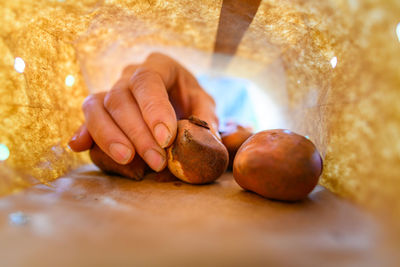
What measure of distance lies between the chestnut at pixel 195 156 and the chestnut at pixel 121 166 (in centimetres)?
15

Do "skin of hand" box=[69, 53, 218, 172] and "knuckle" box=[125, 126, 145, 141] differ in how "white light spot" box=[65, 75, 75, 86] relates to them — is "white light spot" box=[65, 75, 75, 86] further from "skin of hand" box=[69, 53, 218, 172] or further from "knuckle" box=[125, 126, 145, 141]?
"knuckle" box=[125, 126, 145, 141]

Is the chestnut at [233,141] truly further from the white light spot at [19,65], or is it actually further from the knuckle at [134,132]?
the white light spot at [19,65]

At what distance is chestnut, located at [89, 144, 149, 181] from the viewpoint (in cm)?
93

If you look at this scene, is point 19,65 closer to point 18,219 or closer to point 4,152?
point 4,152

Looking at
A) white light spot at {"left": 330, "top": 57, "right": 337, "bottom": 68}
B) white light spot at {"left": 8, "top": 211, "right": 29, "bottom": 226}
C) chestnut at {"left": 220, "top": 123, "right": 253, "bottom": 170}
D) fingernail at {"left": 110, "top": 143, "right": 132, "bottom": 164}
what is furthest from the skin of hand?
Answer: white light spot at {"left": 330, "top": 57, "right": 337, "bottom": 68}

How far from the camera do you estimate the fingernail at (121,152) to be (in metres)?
0.84

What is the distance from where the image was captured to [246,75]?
1748 millimetres

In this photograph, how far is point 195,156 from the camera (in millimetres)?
797

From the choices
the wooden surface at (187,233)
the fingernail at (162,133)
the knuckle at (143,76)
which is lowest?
the wooden surface at (187,233)

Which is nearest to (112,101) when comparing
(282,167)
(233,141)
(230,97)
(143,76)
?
(143,76)

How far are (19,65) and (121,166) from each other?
44 centimetres

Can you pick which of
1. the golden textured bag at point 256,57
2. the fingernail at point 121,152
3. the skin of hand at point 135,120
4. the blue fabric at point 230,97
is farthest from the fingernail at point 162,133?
the blue fabric at point 230,97

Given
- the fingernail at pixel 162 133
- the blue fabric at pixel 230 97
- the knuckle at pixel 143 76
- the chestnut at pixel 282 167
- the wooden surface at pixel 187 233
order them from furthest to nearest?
the blue fabric at pixel 230 97 < the knuckle at pixel 143 76 < the fingernail at pixel 162 133 < the chestnut at pixel 282 167 < the wooden surface at pixel 187 233

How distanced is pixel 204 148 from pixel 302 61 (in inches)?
18.5
